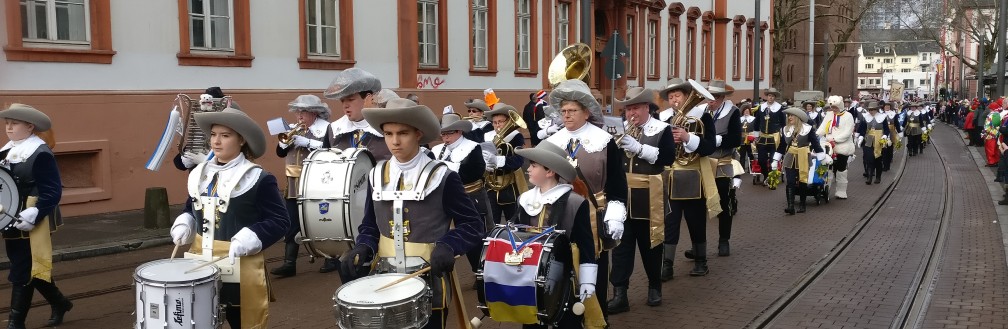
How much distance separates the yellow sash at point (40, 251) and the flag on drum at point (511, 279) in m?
3.52

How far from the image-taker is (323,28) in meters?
17.5

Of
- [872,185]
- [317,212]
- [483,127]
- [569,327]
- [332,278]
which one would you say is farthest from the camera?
[872,185]

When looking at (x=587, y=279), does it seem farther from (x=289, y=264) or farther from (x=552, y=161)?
(x=289, y=264)

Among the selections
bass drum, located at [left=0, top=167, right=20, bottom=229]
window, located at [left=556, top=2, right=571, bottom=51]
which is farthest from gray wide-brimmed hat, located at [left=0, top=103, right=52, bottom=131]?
window, located at [left=556, top=2, right=571, bottom=51]

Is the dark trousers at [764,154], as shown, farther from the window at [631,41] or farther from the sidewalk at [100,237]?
the window at [631,41]

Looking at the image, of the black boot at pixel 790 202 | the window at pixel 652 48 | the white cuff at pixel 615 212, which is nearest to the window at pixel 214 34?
the black boot at pixel 790 202

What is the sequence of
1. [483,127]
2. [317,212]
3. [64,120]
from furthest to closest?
[64,120], [483,127], [317,212]

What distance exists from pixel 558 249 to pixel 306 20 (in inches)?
514

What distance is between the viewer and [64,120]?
42.1ft

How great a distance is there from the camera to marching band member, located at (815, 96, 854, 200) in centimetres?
1567

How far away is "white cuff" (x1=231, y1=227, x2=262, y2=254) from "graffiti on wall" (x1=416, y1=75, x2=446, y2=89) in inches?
606

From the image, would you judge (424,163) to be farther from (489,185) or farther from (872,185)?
(872,185)

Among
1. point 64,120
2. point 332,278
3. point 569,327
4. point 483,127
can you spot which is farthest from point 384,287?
point 64,120

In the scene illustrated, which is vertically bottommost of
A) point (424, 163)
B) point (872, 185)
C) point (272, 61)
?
point (872, 185)
